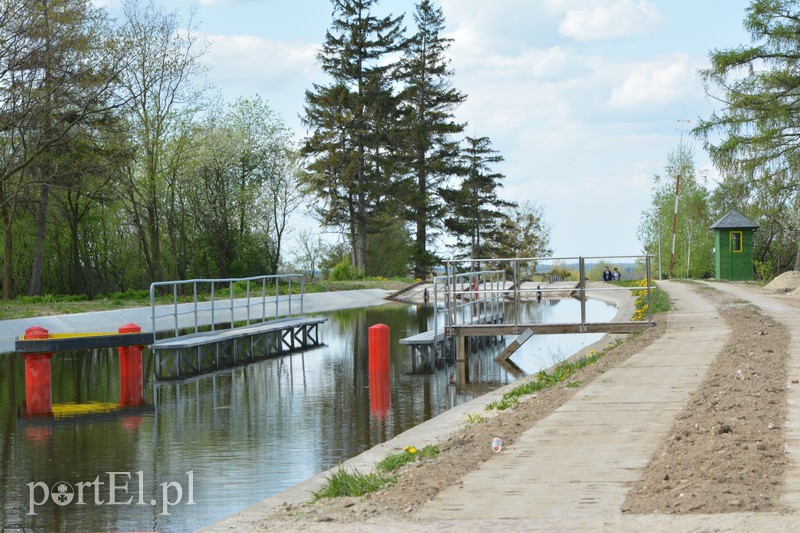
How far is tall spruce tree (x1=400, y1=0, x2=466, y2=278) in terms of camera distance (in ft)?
217

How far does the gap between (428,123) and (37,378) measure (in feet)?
180

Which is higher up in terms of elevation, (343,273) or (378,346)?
(343,273)

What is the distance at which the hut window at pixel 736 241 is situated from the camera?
49375 millimetres

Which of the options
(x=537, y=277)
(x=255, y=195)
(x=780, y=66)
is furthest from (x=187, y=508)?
(x=537, y=277)

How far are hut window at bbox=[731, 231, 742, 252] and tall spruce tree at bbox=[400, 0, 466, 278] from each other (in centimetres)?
2147

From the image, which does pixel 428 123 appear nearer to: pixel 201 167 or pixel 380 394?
pixel 201 167

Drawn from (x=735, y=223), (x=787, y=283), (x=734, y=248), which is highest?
(x=735, y=223)

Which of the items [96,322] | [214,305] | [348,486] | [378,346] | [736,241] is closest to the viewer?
[348,486]

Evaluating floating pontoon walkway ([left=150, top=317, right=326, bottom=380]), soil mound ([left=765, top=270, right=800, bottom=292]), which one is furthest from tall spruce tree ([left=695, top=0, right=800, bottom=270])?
floating pontoon walkway ([left=150, top=317, right=326, bottom=380])

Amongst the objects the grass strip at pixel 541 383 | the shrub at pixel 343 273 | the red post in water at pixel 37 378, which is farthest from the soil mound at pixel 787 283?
the red post in water at pixel 37 378

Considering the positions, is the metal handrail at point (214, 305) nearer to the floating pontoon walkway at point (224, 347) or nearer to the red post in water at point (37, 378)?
the floating pontoon walkway at point (224, 347)

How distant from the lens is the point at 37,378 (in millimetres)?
14641

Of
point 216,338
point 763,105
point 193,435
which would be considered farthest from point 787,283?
point 193,435

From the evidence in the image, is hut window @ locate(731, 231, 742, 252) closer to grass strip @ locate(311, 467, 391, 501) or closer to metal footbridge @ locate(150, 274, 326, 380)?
metal footbridge @ locate(150, 274, 326, 380)
